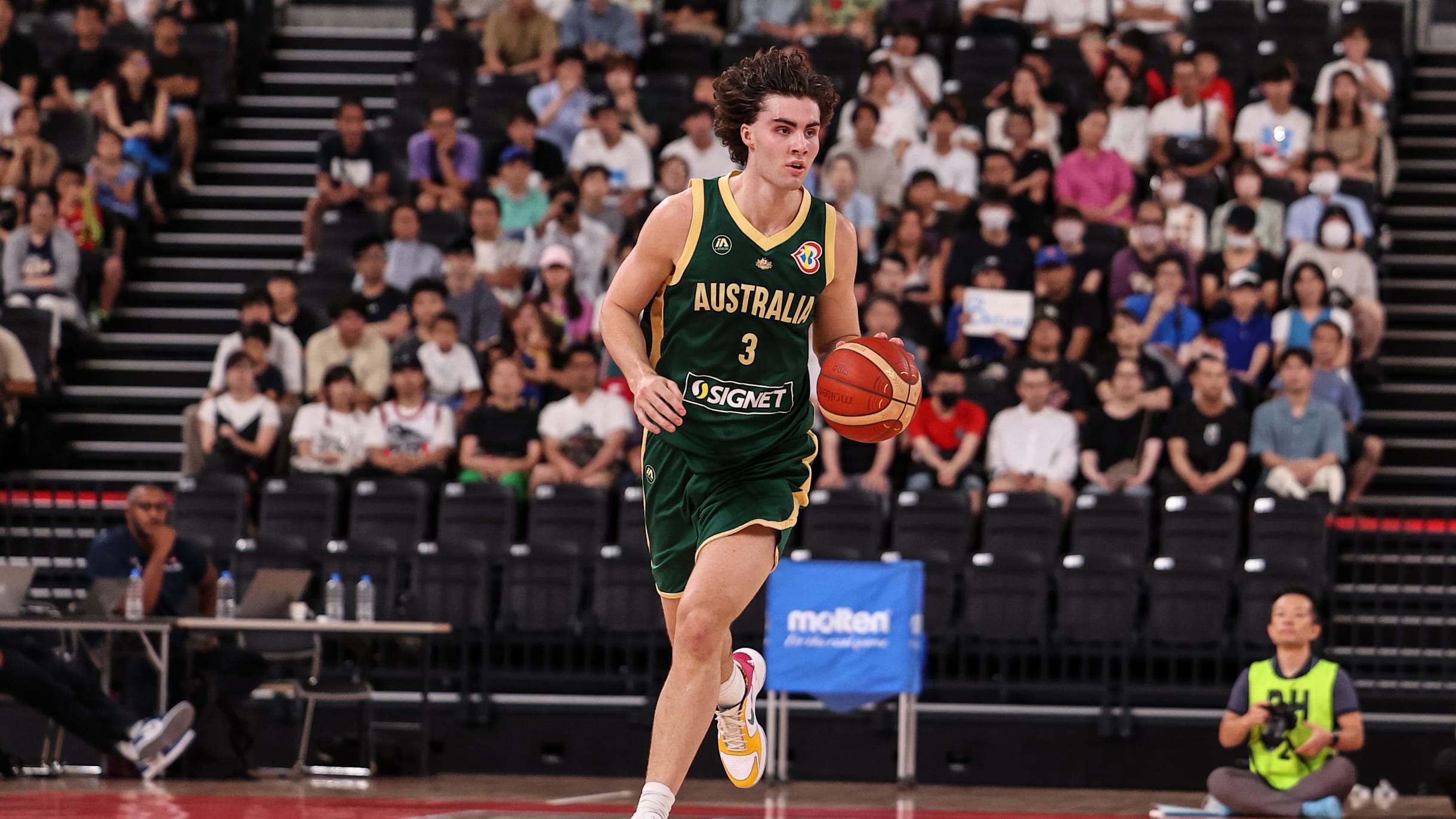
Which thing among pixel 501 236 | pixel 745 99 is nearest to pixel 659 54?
pixel 501 236

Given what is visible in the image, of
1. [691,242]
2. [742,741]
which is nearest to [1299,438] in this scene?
[742,741]

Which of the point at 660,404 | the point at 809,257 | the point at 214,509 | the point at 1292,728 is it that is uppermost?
the point at 809,257

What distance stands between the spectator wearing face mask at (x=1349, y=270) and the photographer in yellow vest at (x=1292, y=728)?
14.5ft

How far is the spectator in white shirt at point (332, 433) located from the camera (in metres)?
12.5

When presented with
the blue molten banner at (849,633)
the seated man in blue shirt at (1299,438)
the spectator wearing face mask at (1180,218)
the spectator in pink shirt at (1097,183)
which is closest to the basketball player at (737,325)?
the blue molten banner at (849,633)

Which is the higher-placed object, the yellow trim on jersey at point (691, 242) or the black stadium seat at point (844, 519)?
the yellow trim on jersey at point (691, 242)

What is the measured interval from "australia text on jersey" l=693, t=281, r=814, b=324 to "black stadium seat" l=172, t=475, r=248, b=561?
A: 7.07 metres

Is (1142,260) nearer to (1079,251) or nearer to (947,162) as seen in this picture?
(1079,251)

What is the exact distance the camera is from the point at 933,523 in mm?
11562

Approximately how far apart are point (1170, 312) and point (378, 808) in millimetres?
6760

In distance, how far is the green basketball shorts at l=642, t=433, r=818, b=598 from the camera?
5.66 meters

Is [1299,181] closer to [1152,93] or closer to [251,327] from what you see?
[1152,93]

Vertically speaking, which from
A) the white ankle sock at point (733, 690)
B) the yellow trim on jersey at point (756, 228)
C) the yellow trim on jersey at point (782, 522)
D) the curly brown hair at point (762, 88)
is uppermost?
the curly brown hair at point (762, 88)

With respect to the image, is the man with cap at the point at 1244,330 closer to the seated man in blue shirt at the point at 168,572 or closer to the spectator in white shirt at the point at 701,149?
the spectator in white shirt at the point at 701,149
